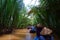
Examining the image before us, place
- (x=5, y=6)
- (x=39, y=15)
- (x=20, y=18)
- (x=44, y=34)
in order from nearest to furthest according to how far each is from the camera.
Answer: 1. (x=44, y=34)
2. (x=39, y=15)
3. (x=5, y=6)
4. (x=20, y=18)

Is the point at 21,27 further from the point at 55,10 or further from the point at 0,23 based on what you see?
the point at 55,10

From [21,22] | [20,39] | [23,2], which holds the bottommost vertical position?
[20,39]

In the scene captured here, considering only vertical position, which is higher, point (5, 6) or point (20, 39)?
point (5, 6)

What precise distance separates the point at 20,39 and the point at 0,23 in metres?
0.38

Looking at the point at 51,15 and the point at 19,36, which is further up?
the point at 51,15

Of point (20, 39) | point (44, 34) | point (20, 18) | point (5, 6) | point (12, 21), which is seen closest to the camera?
point (44, 34)

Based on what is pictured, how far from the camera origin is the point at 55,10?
4.18 feet

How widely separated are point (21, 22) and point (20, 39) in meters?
0.60

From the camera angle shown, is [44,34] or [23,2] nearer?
[44,34]

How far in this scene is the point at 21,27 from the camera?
1.85 meters

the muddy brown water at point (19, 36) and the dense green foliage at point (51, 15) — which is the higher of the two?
the dense green foliage at point (51, 15)

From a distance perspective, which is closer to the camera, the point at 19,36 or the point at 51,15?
the point at 51,15

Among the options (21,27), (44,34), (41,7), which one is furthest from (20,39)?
(21,27)

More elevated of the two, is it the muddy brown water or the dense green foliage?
the dense green foliage
